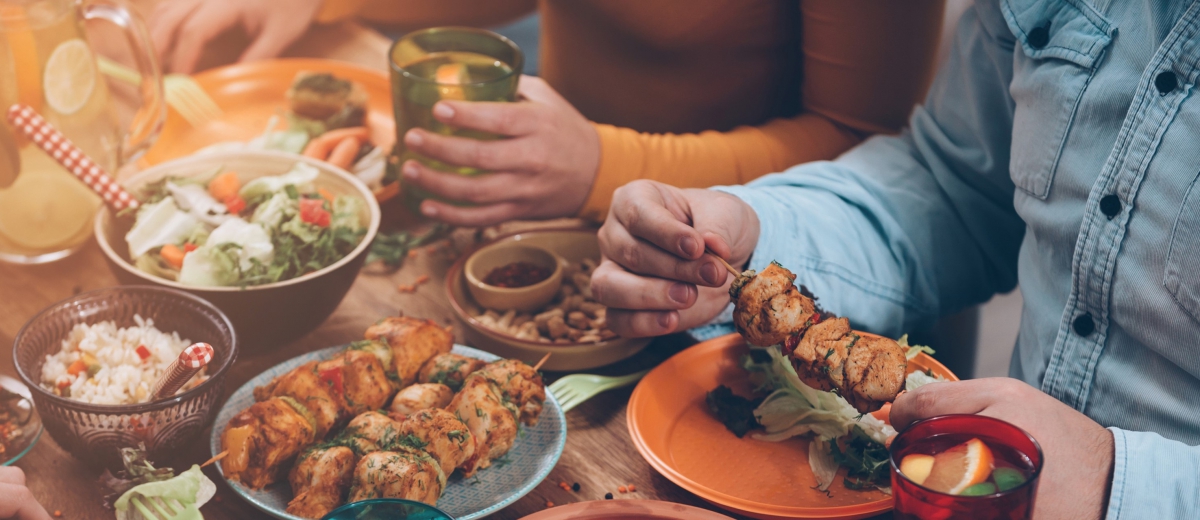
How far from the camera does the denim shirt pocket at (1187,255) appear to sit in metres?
1.25

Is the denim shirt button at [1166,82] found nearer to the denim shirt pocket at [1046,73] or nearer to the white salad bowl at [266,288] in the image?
the denim shirt pocket at [1046,73]

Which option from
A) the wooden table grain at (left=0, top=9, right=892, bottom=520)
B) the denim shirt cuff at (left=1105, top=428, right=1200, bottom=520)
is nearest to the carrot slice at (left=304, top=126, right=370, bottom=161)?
the wooden table grain at (left=0, top=9, right=892, bottom=520)

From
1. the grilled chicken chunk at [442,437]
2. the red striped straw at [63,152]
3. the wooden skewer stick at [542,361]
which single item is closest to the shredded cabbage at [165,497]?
the grilled chicken chunk at [442,437]

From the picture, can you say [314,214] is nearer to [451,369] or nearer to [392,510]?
[451,369]

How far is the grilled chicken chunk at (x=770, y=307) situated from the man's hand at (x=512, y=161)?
0.64m

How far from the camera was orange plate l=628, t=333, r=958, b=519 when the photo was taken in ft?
3.92

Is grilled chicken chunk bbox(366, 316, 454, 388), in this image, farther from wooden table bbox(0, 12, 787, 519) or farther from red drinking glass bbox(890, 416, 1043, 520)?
red drinking glass bbox(890, 416, 1043, 520)

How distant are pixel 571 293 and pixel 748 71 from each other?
2.44ft

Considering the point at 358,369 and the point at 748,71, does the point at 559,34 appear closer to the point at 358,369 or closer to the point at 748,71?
the point at 748,71

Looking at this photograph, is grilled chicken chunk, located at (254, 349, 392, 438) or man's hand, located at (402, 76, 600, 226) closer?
grilled chicken chunk, located at (254, 349, 392, 438)

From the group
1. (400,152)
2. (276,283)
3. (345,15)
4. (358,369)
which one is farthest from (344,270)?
(345,15)

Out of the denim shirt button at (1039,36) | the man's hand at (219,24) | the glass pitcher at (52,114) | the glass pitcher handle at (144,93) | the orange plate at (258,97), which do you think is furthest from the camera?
the man's hand at (219,24)

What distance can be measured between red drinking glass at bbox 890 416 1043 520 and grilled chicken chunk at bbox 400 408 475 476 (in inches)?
22.2

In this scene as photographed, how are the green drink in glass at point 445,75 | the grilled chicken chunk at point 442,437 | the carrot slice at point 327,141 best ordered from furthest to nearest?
the carrot slice at point 327,141 → the green drink in glass at point 445,75 → the grilled chicken chunk at point 442,437
